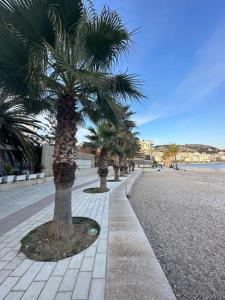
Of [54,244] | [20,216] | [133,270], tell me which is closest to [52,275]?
[54,244]

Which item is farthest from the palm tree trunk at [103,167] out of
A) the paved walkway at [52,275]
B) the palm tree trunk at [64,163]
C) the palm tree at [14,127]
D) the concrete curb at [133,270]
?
the palm tree trunk at [64,163]

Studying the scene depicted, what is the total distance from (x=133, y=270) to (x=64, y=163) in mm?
2137

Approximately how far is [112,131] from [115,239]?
7.65 meters

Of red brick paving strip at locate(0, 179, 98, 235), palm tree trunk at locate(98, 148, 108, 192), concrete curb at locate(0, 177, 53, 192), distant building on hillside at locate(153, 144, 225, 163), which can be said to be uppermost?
distant building on hillside at locate(153, 144, 225, 163)

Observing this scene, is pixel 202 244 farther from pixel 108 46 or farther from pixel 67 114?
pixel 108 46

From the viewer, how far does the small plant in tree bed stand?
380cm

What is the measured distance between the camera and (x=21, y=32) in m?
3.70

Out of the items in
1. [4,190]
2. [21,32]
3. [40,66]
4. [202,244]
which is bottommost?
[202,244]

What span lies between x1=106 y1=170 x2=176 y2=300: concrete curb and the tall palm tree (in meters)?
1.12

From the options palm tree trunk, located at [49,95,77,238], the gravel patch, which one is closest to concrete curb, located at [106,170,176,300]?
the gravel patch

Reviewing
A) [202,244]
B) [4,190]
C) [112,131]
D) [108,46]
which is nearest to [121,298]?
[202,244]

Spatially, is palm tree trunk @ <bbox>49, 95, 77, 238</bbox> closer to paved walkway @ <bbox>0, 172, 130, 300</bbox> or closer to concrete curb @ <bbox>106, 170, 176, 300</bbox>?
paved walkway @ <bbox>0, 172, 130, 300</bbox>

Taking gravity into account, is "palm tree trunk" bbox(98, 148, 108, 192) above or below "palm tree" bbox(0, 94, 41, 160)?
below

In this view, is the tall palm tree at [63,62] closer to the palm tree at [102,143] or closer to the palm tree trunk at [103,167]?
the palm tree at [102,143]
